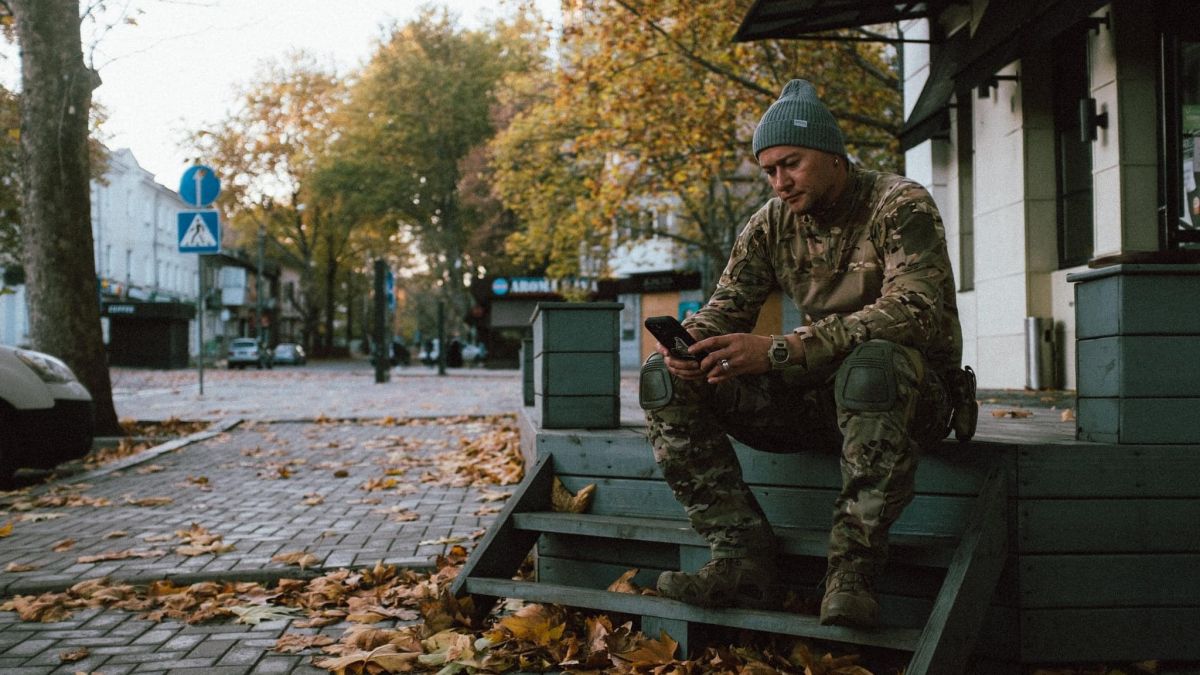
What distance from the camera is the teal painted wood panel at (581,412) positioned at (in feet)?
16.3

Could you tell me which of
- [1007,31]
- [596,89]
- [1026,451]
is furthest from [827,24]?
[1026,451]

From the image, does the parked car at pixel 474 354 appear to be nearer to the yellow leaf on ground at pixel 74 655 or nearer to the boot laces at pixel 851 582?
the yellow leaf on ground at pixel 74 655

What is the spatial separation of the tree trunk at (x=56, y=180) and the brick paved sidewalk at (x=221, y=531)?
6.75 feet

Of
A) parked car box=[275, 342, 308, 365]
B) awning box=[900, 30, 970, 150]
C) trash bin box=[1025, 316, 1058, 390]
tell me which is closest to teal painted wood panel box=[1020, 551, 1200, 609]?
trash bin box=[1025, 316, 1058, 390]

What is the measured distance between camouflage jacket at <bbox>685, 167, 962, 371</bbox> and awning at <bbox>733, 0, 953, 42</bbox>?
297 inches

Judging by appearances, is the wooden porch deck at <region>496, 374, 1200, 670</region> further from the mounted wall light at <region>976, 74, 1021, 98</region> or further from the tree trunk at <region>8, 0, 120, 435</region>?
the tree trunk at <region>8, 0, 120, 435</region>

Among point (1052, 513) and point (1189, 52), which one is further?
point (1189, 52)

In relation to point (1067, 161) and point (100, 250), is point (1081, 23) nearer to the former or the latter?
point (1067, 161)

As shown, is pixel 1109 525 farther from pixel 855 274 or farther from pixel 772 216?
pixel 772 216

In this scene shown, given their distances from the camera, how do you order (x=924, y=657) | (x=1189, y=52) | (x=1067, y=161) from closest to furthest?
(x=924, y=657)
(x=1189, y=52)
(x=1067, y=161)

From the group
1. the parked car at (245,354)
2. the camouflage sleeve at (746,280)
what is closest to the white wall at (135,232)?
the parked car at (245,354)

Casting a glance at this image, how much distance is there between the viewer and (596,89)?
18.4 m

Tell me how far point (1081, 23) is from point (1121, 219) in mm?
1769

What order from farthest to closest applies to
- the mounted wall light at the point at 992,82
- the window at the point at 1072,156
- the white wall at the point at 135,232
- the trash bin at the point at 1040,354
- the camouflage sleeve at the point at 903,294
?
the white wall at the point at 135,232 < the mounted wall light at the point at 992,82 < the trash bin at the point at 1040,354 < the window at the point at 1072,156 < the camouflage sleeve at the point at 903,294
